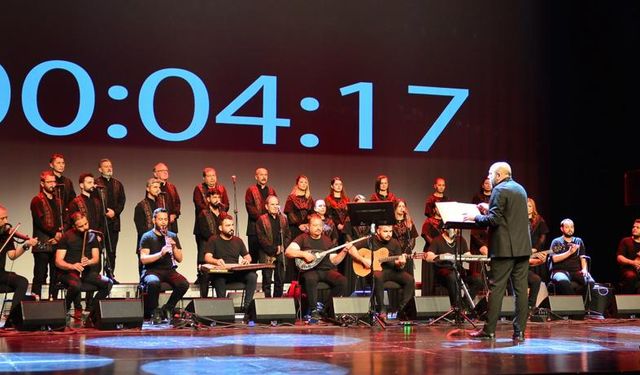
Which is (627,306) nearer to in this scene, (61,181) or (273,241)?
(273,241)

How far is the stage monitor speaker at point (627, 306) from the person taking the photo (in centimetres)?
1011

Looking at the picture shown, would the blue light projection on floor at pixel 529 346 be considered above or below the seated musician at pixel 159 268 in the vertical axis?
below

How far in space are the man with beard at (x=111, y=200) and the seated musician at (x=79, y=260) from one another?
1.14 m

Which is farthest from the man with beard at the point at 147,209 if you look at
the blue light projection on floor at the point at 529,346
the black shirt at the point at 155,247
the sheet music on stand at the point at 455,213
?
the blue light projection on floor at the point at 529,346

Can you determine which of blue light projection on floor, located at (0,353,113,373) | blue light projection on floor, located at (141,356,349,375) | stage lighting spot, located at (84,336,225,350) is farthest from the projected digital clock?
blue light projection on floor, located at (141,356,349,375)

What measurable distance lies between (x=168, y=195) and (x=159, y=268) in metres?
1.66

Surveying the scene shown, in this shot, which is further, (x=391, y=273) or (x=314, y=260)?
(x=391, y=273)

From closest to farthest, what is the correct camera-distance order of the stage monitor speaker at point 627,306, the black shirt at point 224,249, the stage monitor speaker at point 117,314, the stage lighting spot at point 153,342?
the stage lighting spot at point 153,342
the stage monitor speaker at point 117,314
the black shirt at point 224,249
the stage monitor speaker at point 627,306

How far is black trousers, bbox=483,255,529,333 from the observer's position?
7.09 m

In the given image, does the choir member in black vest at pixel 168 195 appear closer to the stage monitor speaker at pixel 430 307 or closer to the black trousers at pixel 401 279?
the black trousers at pixel 401 279

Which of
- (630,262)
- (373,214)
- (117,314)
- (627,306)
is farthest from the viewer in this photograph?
(630,262)

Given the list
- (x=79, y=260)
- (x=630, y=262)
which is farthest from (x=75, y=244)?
(x=630, y=262)

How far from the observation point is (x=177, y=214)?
10562 millimetres

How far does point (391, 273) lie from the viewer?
991 cm
